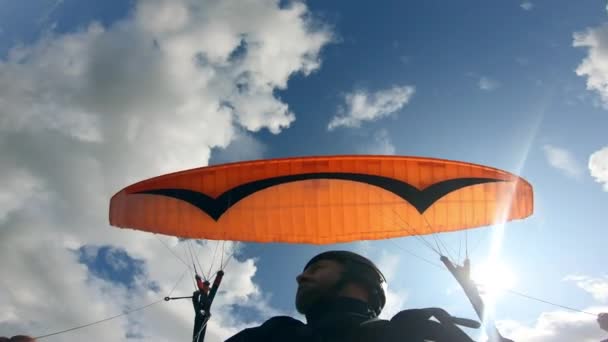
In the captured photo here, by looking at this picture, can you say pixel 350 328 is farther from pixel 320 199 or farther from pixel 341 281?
pixel 320 199

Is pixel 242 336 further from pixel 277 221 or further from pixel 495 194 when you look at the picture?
pixel 495 194

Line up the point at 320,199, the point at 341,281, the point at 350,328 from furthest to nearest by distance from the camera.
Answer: the point at 320,199 → the point at 341,281 → the point at 350,328

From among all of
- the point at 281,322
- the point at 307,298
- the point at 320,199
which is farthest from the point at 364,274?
the point at 320,199

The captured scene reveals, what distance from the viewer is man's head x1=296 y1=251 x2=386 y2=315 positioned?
8.07 ft

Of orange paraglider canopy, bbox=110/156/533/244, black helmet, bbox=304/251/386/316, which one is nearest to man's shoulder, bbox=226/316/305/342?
black helmet, bbox=304/251/386/316

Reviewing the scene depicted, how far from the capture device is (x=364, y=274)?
2514 mm

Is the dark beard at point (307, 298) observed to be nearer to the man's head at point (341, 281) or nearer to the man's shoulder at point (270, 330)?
the man's head at point (341, 281)

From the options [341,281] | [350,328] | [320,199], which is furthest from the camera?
[320,199]

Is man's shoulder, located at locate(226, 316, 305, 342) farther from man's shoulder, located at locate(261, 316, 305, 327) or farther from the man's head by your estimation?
the man's head

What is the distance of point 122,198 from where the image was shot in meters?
15.7

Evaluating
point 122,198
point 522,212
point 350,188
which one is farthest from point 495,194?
point 122,198

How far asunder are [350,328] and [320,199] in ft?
42.3

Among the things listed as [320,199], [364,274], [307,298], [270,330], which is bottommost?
[270,330]

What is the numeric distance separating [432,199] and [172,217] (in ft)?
29.2
